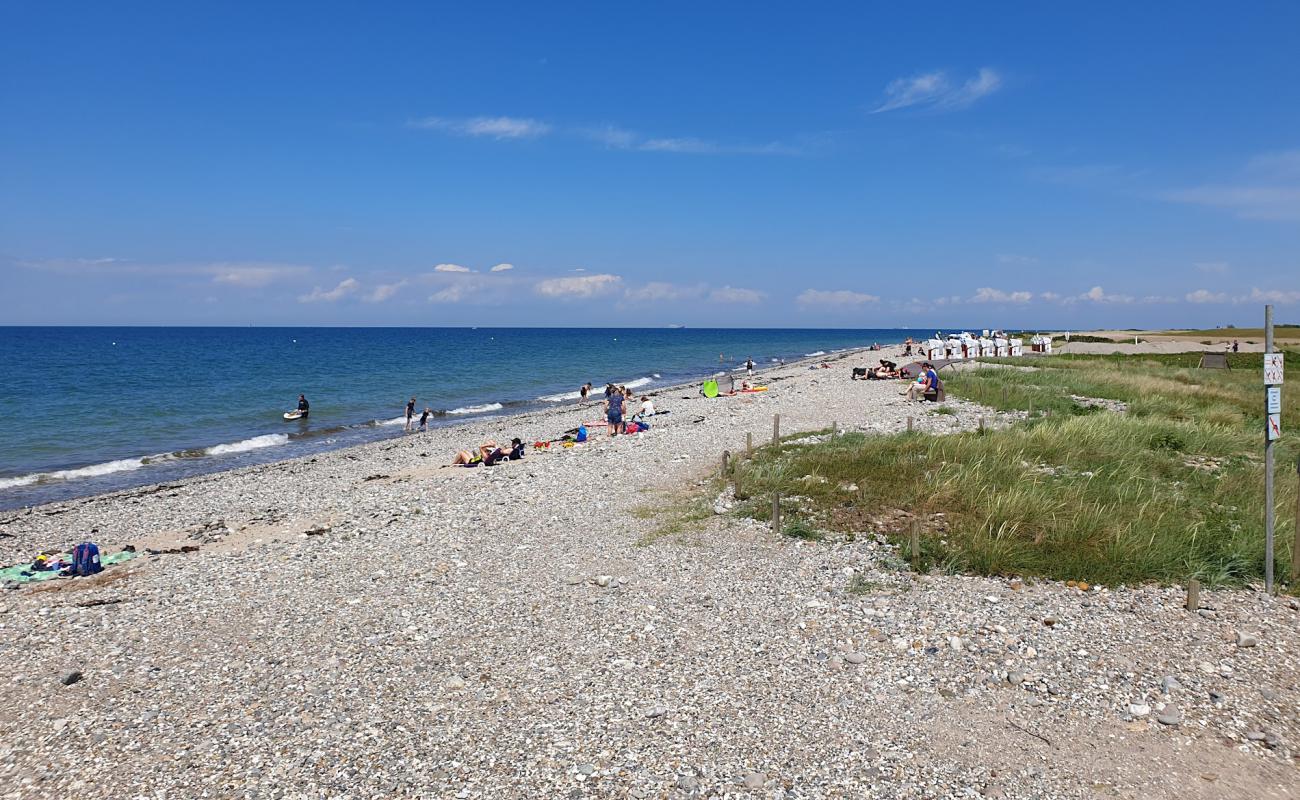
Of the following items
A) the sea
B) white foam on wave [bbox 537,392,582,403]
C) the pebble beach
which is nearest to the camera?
the pebble beach

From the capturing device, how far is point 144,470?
82.9 feet

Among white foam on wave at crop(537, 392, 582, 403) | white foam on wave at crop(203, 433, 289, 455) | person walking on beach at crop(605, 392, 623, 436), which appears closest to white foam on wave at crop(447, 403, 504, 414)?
white foam on wave at crop(537, 392, 582, 403)

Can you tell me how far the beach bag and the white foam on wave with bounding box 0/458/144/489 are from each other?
45.0ft

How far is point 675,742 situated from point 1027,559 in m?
6.40

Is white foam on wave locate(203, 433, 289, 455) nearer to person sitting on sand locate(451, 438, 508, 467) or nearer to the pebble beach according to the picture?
person sitting on sand locate(451, 438, 508, 467)

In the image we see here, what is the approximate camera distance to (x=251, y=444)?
99.4ft

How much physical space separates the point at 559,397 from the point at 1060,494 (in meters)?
37.6

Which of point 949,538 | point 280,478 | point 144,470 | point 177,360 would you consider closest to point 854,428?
point 949,538

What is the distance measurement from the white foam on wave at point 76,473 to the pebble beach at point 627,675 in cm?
1366

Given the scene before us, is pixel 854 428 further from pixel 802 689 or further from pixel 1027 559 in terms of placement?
pixel 802 689

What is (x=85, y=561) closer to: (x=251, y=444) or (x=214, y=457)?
(x=214, y=457)

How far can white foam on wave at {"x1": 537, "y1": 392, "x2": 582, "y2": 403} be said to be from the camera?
45.8m

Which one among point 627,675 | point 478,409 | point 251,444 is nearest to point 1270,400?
point 627,675

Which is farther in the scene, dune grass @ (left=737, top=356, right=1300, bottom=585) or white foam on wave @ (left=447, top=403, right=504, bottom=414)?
white foam on wave @ (left=447, top=403, right=504, bottom=414)
